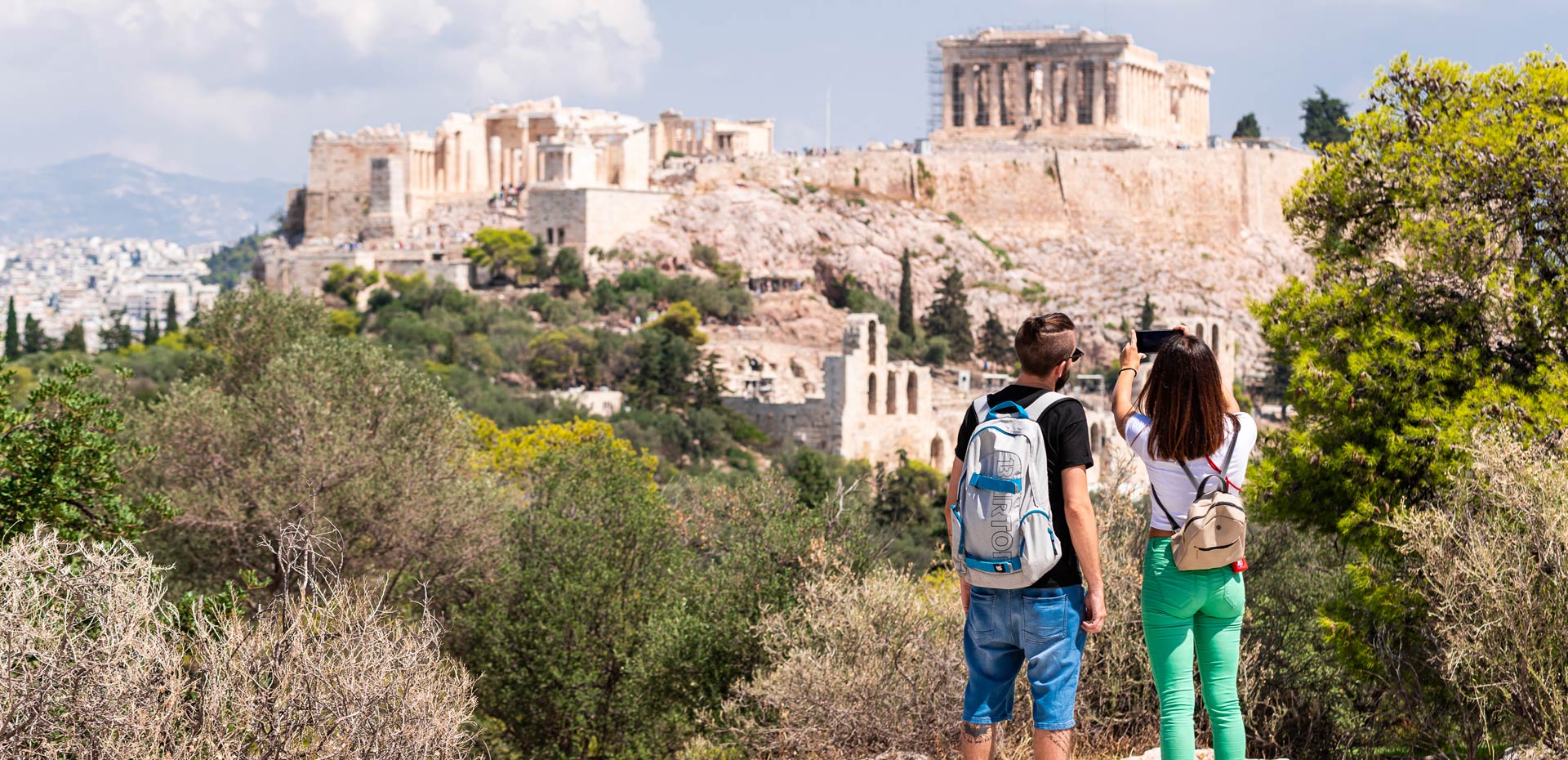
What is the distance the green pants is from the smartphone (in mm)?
708

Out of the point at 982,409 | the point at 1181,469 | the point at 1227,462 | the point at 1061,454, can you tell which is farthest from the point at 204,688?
the point at 1227,462

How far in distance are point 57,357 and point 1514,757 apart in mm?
40076

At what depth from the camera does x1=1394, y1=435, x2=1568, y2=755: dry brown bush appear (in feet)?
23.3

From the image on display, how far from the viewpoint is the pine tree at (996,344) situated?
174 ft

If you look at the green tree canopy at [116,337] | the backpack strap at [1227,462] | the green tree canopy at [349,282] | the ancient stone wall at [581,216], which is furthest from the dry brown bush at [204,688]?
the ancient stone wall at [581,216]

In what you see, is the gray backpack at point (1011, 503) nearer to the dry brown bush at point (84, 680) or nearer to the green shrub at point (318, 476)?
the dry brown bush at point (84, 680)

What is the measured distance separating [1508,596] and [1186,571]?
2.50 metres

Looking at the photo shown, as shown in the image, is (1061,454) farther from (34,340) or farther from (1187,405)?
(34,340)

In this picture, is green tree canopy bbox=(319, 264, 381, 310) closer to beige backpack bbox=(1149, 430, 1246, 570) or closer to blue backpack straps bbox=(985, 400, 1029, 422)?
blue backpack straps bbox=(985, 400, 1029, 422)

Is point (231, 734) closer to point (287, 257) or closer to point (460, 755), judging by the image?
point (460, 755)

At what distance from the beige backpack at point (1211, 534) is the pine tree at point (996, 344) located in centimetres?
4749

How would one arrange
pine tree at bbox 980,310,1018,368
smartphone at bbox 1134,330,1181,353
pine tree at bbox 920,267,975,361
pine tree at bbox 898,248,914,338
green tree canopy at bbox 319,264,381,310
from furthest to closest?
pine tree at bbox 980,310,1018,368 < pine tree at bbox 920,267,975,361 < pine tree at bbox 898,248,914,338 < green tree canopy at bbox 319,264,381,310 < smartphone at bbox 1134,330,1181,353

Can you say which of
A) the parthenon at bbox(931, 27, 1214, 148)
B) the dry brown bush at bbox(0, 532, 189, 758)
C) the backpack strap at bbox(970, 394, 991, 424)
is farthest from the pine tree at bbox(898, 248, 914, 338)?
the backpack strap at bbox(970, 394, 991, 424)

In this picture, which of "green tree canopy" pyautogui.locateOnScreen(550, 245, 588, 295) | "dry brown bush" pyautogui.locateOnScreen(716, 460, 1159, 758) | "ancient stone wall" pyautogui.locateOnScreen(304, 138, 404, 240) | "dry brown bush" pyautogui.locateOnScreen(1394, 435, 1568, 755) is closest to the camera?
"dry brown bush" pyautogui.locateOnScreen(1394, 435, 1568, 755)
